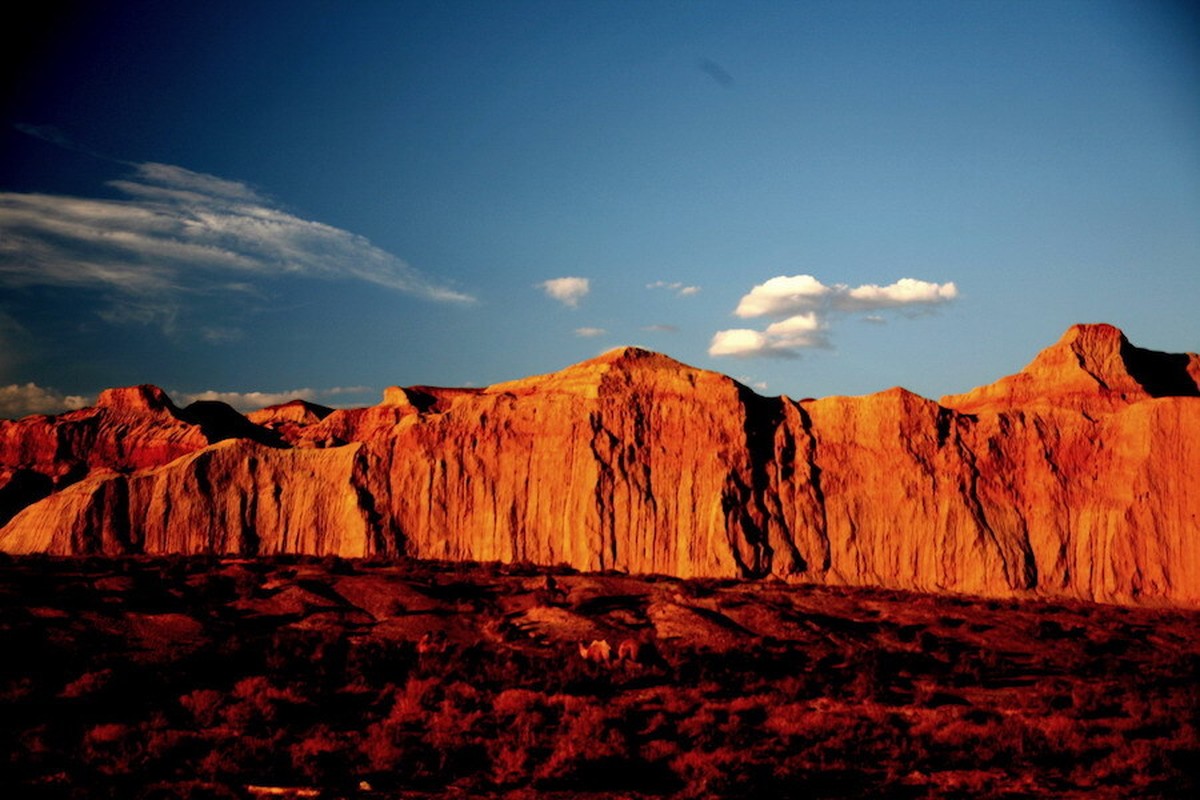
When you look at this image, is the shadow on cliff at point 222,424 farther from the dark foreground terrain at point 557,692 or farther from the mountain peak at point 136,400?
the dark foreground terrain at point 557,692

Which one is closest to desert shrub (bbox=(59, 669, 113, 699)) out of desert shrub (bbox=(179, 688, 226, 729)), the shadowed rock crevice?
desert shrub (bbox=(179, 688, 226, 729))

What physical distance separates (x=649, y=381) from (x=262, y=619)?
23.9 m

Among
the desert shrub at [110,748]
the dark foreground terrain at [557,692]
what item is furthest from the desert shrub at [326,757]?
the desert shrub at [110,748]

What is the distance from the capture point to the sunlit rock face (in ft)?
120

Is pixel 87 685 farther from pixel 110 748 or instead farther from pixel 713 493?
pixel 713 493

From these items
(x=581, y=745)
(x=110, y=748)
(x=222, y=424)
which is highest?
(x=222, y=424)

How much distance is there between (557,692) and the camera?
18094 mm

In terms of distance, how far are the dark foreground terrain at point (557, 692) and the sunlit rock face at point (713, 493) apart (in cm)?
674

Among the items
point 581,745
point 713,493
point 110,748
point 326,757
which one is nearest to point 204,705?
point 110,748

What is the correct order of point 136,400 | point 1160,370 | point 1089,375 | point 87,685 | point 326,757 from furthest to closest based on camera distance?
point 136,400 < point 1160,370 < point 1089,375 < point 87,685 < point 326,757

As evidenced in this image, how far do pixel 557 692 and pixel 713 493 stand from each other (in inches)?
881

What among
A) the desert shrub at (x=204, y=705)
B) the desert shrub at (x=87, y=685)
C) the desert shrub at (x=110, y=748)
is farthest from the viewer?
the desert shrub at (x=87, y=685)

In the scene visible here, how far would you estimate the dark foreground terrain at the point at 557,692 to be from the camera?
12680 millimetres

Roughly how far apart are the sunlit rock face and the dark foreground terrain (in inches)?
265
